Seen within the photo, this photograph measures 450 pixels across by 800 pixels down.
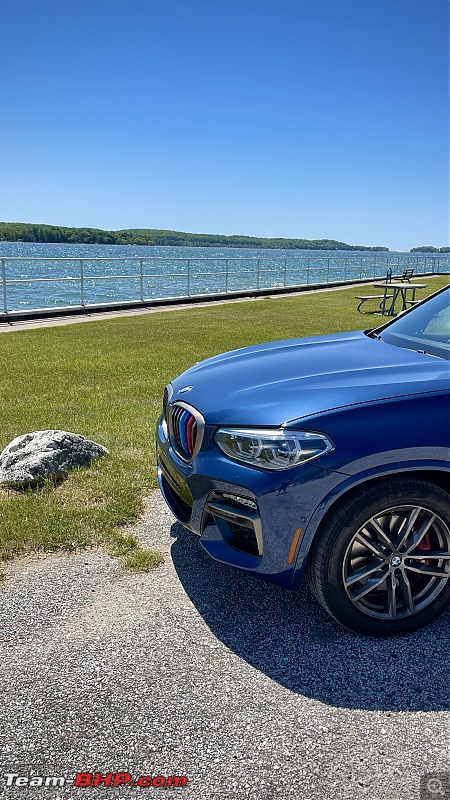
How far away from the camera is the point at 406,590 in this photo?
9.30 ft

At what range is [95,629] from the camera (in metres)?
2.92

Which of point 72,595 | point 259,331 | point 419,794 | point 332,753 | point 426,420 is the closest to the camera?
point 419,794

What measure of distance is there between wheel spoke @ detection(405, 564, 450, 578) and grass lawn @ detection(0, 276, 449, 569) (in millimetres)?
1423

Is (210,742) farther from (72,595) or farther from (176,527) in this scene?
(176,527)

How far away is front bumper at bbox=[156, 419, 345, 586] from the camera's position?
2.66 meters

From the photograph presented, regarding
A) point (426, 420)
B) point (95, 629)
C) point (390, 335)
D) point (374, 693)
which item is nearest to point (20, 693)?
point (95, 629)

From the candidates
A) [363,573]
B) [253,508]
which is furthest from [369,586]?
[253,508]

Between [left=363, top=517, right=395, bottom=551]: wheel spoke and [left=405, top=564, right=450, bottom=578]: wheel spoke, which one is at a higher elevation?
[left=363, top=517, right=395, bottom=551]: wheel spoke

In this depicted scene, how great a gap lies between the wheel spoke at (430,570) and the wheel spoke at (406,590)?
1.6 inches

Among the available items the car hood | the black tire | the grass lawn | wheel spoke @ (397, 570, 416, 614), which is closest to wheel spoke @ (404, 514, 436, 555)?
the black tire

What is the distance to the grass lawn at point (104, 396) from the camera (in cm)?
394

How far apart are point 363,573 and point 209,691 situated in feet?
2.63

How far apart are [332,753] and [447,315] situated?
2.55 meters

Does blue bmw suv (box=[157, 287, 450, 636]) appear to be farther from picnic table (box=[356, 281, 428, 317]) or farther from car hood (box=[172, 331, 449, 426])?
picnic table (box=[356, 281, 428, 317])
